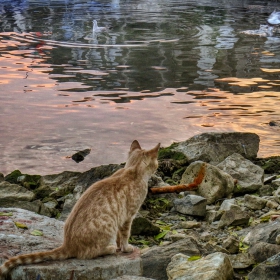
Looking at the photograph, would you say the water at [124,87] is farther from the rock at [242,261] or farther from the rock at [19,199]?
the rock at [242,261]

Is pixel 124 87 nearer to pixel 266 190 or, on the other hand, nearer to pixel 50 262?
pixel 266 190

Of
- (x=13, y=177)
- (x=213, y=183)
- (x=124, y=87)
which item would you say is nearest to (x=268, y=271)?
(x=213, y=183)

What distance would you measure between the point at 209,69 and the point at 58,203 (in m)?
9.32

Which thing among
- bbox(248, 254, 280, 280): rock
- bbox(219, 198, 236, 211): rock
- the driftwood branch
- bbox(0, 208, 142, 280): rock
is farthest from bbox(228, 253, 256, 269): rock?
the driftwood branch

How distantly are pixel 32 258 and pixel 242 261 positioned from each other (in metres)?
2.13

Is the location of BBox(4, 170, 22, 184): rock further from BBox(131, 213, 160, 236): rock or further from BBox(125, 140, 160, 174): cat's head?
BBox(125, 140, 160, 174): cat's head

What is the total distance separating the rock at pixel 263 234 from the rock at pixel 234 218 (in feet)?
1.55

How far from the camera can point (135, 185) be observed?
5.62 metres

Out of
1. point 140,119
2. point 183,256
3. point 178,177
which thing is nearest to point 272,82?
point 140,119

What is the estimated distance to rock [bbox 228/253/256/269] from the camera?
5930 mm

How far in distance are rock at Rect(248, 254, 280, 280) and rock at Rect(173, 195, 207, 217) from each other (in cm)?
236

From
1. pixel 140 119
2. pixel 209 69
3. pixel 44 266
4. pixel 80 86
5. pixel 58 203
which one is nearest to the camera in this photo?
pixel 44 266

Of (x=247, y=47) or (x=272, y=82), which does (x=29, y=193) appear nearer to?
(x=272, y=82)

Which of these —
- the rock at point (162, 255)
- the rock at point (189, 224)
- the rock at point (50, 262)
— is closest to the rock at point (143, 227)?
the rock at point (189, 224)
